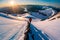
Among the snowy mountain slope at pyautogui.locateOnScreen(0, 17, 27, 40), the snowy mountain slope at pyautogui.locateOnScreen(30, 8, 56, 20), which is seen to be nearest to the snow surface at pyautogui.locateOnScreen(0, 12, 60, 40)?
the snowy mountain slope at pyautogui.locateOnScreen(0, 17, 27, 40)

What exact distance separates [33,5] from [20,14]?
3.66 metres

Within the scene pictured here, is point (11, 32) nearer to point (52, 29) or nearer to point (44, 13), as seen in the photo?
point (52, 29)

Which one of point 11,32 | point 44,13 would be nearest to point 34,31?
point 11,32

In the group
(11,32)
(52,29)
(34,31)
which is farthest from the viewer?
(52,29)

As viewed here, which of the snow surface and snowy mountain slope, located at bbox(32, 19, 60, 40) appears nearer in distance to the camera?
the snow surface

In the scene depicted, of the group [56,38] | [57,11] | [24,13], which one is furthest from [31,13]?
[56,38]

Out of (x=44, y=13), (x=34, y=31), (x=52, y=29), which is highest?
(x=34, y=31)

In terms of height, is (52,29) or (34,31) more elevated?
(34,31)

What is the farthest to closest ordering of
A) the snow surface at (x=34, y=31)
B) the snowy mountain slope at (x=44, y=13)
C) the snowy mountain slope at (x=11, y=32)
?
the snowy mountain slope at (x=44, y=13)
the snowy mountain slope at (x=11, y=32)
the snow surface at (x=34, y=31)

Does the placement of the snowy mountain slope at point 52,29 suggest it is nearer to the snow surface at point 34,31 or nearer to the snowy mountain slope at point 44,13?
the snow surface at point 34,31

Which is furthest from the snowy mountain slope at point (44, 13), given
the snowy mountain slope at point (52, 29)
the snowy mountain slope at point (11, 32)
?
the snowy mountain slope at point (11, 32)

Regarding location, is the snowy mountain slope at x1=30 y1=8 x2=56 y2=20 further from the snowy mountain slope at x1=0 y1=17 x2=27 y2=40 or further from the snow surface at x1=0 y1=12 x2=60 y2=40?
the snowy mountain slope at x1=0 y1=17 x2=27 y2=40

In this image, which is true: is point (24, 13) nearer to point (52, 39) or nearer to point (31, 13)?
point (31, 13)

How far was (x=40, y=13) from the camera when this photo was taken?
31.8 metres
